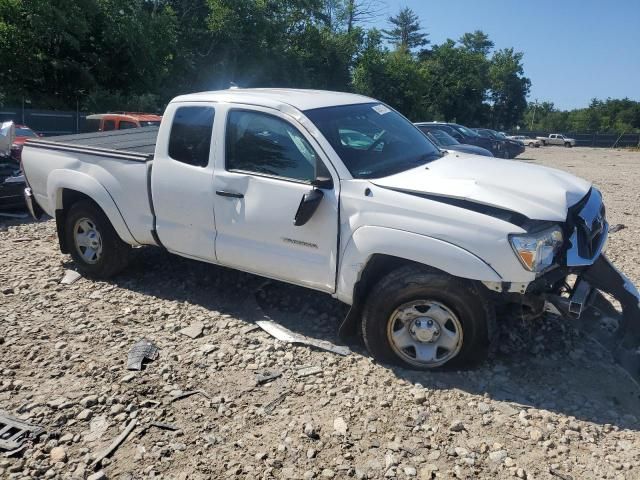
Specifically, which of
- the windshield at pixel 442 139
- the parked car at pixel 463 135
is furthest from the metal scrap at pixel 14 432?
the parked car at pixel 463 135

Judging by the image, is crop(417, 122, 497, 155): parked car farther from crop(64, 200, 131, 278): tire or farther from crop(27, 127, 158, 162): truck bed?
crop(64, 200, 131, 278): tire

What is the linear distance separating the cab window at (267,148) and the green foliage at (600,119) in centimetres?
8286

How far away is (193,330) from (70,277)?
199 centimetres

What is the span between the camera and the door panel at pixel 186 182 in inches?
183

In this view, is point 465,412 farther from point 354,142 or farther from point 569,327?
point 354,142

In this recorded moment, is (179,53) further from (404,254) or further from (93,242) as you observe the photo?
(404,254)

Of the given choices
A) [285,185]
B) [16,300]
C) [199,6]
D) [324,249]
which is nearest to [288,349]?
[324,249]

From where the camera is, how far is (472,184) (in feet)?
12.4

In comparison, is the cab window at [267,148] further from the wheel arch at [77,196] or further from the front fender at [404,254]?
the wheel arch at [77,196]

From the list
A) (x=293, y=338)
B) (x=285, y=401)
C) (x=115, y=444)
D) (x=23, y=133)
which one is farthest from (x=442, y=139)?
(x=115, y=444)

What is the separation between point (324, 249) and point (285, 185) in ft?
1.88

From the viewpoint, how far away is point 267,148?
4.43m

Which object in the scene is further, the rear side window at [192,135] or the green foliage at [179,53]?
the green foliage at [179,53]

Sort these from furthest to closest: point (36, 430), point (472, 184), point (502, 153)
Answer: point (502, 153) → point (472, 184) → point (36, 430)
